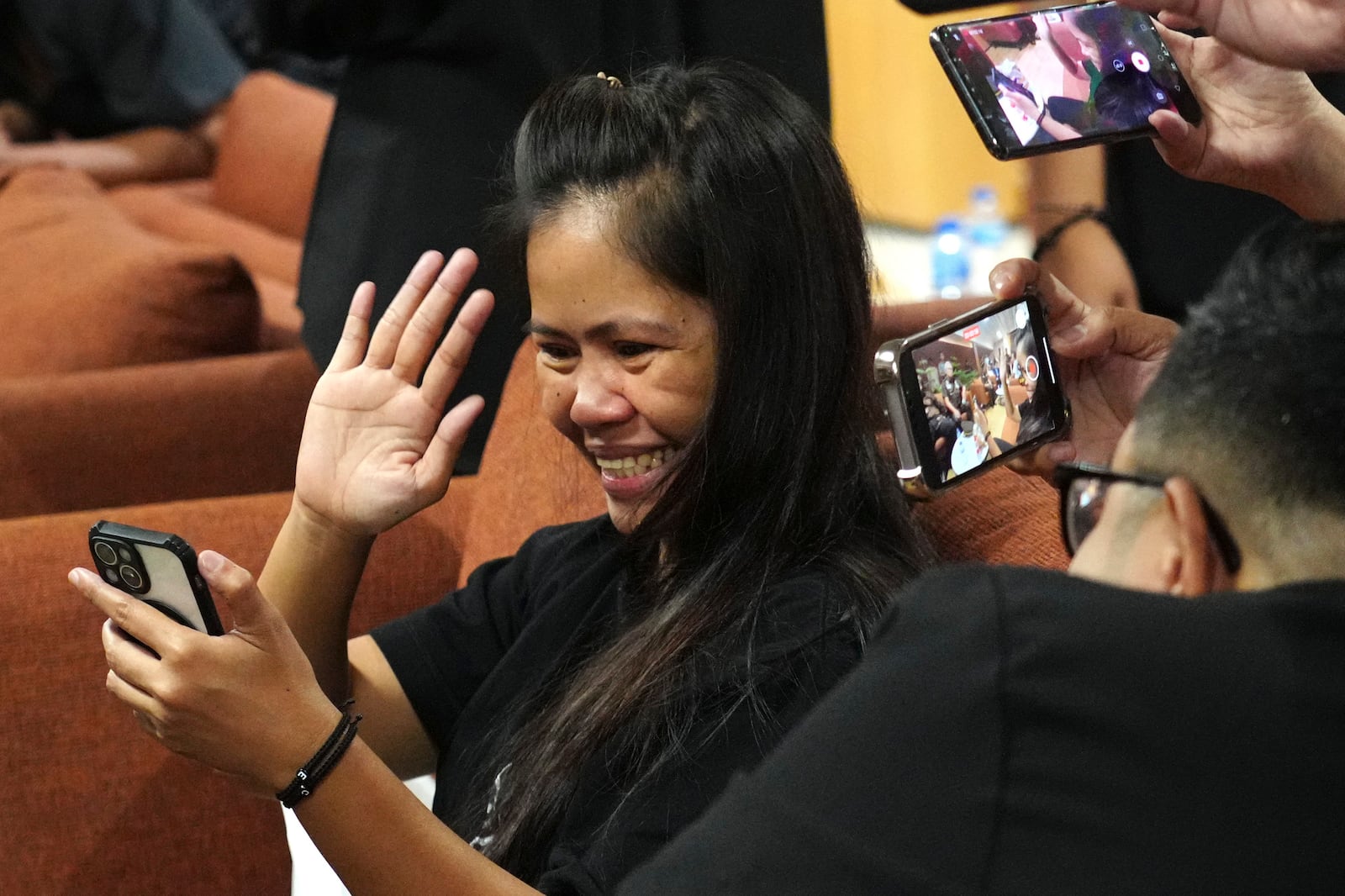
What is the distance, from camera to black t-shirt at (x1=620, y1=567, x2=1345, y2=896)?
53cm

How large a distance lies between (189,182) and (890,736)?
3.78 metres

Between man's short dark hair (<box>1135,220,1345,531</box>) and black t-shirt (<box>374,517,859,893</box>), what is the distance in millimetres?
371

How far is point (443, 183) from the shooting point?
1836 millimetres

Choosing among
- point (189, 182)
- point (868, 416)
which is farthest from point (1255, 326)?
point (189, 182)

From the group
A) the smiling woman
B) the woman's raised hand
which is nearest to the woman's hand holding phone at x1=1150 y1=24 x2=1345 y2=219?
the smiling woman

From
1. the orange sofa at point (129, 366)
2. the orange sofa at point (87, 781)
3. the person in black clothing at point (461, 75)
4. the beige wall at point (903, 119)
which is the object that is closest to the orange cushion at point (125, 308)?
the orange sofa at point (129, 366)

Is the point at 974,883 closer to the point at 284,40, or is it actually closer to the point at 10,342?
the point at 284,40

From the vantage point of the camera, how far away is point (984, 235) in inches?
163

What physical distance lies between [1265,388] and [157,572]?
702mm

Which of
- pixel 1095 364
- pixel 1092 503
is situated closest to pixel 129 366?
pixel 1095 364

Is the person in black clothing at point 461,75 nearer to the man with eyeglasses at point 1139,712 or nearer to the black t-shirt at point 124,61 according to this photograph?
the man with eyeglasses at point 1139,712

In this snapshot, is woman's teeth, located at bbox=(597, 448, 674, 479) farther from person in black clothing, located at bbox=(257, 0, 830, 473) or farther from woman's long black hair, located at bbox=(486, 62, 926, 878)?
person in black clothing, located at bbox=(257, 0, 830, 473)

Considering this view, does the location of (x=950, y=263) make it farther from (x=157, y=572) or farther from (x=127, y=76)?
(x=157, y=572)

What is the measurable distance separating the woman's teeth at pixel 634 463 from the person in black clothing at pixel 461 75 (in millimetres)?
718
